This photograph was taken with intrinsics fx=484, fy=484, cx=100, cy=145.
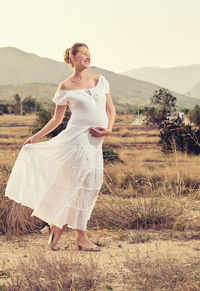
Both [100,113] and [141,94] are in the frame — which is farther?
[141,94]

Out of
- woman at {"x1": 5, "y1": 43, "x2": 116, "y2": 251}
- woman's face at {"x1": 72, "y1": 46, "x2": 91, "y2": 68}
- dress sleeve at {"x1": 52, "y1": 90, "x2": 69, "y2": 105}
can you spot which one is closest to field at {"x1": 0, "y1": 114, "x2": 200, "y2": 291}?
woman at {"x1": 5, "y1": 43, "x2": 116, "y2": 251}

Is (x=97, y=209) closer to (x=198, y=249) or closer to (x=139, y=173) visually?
(x=198, y=249)

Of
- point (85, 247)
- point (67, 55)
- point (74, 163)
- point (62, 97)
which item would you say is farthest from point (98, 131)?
point (85, 247)

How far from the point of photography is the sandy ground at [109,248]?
4.60 meters

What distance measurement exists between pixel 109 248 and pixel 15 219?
1332 mm

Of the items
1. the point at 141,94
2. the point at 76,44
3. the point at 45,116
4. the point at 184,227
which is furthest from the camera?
the point at 141,94

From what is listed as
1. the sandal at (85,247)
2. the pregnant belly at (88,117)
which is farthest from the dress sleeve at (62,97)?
the sandal at (85,247)

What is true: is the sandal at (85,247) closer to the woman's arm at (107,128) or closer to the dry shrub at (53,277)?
the dry shrub at (53,277)

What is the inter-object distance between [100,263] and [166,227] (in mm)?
1690

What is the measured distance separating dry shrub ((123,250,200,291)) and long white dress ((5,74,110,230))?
905 millimetres

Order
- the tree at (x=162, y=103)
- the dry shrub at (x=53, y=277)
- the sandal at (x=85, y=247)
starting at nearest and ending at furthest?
the dry shrub at (x=53, y=277) → the sandal at (x=85, y=247) → the tree at (x=162, y=103)

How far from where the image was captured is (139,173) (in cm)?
1030

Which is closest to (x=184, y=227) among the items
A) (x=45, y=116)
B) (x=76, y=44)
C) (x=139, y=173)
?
(x=76, y=44)

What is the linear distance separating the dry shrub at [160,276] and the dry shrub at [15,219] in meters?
1.97
